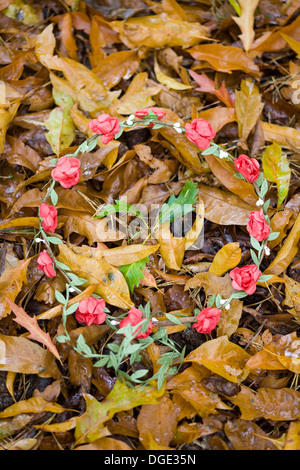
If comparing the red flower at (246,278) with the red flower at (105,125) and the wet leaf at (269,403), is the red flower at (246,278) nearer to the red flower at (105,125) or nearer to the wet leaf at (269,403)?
the wet leaf at (269,403)

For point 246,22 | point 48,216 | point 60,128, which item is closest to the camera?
point 48,216

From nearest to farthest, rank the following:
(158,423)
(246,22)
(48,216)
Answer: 1. (158,423)
2. (48,216)
3. (246,22)

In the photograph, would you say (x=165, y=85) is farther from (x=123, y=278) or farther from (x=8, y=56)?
(x=123, y=278)

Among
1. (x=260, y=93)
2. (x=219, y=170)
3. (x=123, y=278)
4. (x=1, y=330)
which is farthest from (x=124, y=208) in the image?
(x=260, y=93)

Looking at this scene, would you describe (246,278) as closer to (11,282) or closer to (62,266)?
(62,266)

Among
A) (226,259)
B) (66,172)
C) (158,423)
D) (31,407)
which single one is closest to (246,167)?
(226,259)

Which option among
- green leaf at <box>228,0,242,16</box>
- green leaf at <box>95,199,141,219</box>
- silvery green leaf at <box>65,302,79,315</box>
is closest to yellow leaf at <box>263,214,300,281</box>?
green leaf at <box>95,199,141,219</box>

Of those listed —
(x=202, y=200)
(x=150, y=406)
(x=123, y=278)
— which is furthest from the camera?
(x=202, y=200)
